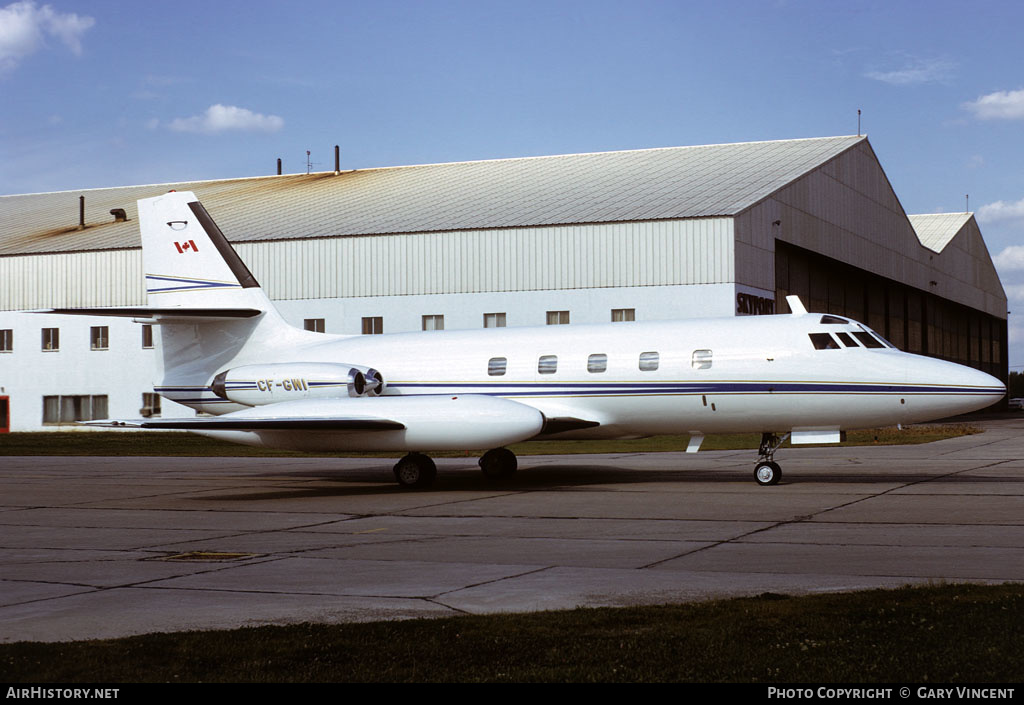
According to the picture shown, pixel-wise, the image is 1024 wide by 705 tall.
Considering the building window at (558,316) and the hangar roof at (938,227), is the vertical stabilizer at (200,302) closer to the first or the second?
the building window at (558,316)

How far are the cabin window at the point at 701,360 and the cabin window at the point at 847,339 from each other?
228 centimetres

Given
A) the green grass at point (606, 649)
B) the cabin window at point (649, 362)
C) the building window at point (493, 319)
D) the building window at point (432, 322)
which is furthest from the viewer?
the building window at point (432, 322)

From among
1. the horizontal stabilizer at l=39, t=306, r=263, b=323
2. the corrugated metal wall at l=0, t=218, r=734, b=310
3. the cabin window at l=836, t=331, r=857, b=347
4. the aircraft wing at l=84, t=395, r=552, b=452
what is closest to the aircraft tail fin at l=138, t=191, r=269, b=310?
the horizontal stabilizer at l=39, t=306, r=263, b=323

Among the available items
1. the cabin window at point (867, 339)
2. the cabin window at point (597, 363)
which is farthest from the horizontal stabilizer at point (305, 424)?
the cabin window at point (867, 339)

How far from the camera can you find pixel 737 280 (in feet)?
132

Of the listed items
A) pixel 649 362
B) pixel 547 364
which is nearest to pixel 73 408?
pixel 547 364

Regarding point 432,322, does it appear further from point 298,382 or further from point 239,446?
point 298,382

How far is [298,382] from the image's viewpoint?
72.7ft

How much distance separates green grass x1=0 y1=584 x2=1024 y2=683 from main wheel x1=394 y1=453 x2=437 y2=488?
13.2 m

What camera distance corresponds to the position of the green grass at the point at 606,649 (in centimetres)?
641

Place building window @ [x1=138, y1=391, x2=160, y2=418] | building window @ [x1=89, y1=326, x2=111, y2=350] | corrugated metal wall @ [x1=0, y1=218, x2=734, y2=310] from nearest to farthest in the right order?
corrugated metal wall @ [x1=0, y1=218, x2=734, y2=310] < building window @ [x1=138, y1=391, x2=160, y2=418] < building window @ [x1=89, y1=326, x2=111, y2=350]

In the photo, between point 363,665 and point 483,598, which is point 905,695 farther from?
point 483,598

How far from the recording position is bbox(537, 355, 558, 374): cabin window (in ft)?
68.8

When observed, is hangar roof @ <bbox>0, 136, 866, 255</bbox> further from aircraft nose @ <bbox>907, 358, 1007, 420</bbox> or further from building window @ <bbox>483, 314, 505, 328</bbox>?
aircraft nose @ <bbox>907, 358, 1007, 420</bbox>
